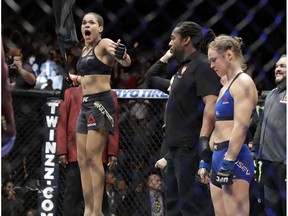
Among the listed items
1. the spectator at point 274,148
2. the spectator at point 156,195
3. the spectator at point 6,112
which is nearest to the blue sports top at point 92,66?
the spectator at point 156,195

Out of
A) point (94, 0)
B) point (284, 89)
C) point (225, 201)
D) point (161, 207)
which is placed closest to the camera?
point (225, 201)

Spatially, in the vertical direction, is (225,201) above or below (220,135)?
below

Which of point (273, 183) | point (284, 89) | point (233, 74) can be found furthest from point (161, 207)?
point (233, 74)

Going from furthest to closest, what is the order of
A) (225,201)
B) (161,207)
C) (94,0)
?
(94,0), (161,207), (225,201)

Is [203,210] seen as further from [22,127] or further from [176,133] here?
[22,127]

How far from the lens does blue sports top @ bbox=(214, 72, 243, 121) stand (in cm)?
391

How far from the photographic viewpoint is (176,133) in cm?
435

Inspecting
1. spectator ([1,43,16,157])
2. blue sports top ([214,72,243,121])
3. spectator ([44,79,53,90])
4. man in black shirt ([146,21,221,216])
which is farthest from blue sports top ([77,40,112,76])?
spectator ([1,43,16,157])

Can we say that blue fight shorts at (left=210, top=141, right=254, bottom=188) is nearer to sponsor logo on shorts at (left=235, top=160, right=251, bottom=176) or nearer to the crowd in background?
sponsor logo on shorts at (left=235, top=160, right=251, bottom=176)

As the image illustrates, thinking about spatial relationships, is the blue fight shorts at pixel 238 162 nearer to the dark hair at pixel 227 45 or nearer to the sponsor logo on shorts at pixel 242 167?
the sponsor logo on shorts at pixel 242 167

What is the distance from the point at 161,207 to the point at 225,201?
4.89 feet

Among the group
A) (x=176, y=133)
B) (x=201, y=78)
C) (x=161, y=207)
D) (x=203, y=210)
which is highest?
(x=201, y=78)

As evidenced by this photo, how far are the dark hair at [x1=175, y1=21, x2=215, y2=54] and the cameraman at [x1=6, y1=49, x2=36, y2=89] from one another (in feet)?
3.17

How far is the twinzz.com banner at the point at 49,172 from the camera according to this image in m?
5.54
